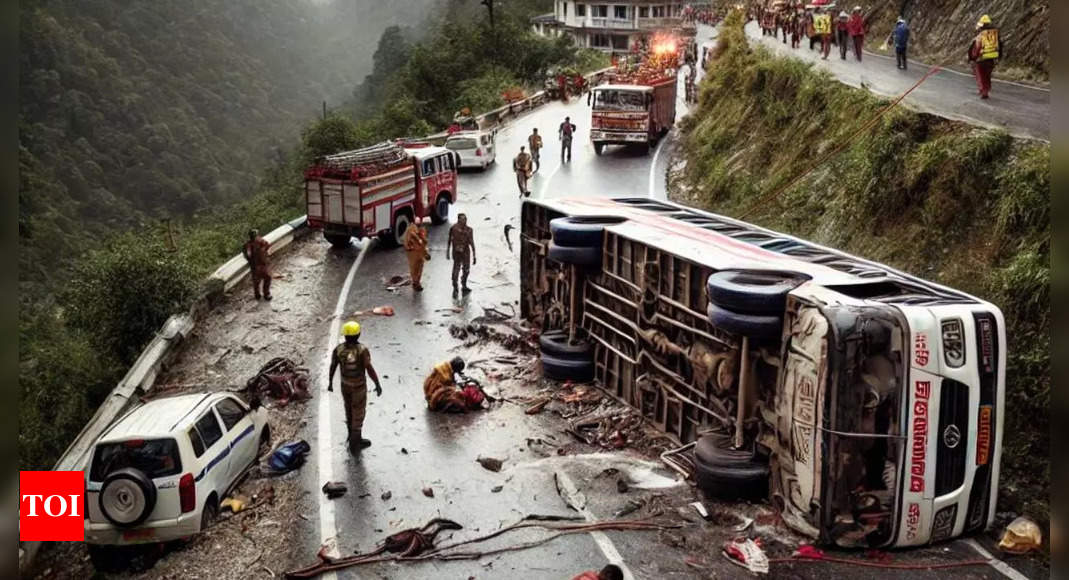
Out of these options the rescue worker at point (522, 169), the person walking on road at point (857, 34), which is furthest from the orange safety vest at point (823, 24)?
the rescue worker at point (522, 169)

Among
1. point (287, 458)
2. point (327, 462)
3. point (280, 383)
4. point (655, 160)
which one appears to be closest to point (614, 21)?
point (655, 160)

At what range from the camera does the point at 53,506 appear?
1034cm

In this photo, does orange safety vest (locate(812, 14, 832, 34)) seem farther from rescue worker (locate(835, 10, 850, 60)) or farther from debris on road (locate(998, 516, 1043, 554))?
debris on road (locate(998, 516, 1043, 554))

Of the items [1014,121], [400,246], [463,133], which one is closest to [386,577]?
[1014,121]

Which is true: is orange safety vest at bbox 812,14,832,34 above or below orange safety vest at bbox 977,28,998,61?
above

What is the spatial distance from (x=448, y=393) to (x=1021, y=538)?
7.97 m

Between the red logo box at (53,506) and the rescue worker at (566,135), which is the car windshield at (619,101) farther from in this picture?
the red logo box at (53,506)

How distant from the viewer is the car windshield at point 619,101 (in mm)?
34281

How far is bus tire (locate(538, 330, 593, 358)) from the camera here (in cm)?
1467

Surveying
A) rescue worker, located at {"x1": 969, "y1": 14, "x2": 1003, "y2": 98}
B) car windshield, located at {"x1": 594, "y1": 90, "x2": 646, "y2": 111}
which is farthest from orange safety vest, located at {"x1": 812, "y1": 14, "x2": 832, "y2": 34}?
rescue worker, located at {"x1": 969, "y1": 14, "x2": 1003, "y2": 98}

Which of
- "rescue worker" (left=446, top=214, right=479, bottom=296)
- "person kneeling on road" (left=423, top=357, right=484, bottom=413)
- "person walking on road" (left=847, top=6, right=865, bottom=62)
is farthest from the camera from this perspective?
"person walking on road" (left=847, top=6, right=865, bottom=62)

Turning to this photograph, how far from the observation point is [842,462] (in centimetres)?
905

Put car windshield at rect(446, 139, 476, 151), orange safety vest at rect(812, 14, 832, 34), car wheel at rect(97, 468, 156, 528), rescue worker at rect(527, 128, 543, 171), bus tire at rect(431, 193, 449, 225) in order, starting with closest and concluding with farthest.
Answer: car wheel at rect(97, 468, 156, 528) < bus tire at rect(431, 193, 449, 225) < orange safety vest at rect(812, 14, 832, 34) < rescue worker at rect(527, 128, 543, 171) < car windshield at rect(446, 139, 476, 151)

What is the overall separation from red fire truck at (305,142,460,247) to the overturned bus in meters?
11.0
